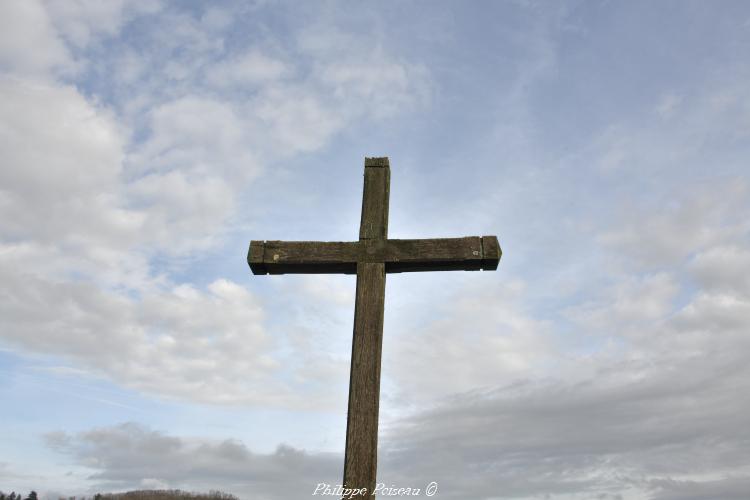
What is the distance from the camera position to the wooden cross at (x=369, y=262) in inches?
227

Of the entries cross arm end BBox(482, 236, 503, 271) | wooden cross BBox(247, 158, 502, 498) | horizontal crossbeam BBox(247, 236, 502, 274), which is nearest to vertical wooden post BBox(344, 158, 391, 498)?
wooden cross BBox(247, 158, 502, 498)

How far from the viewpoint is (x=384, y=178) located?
7043 mm

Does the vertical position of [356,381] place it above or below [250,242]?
below

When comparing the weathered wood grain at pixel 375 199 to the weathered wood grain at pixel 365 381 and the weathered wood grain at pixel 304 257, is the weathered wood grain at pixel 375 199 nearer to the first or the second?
the weathered wood grain at pixel 304 257

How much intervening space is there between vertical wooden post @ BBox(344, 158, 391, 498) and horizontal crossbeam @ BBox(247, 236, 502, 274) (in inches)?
4.3

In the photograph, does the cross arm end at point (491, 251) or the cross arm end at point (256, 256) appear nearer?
the cross arm end at point (491, 251)

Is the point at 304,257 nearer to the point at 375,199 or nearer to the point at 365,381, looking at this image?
the point at 375,199

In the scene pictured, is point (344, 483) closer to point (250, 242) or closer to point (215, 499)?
point (250, 242)

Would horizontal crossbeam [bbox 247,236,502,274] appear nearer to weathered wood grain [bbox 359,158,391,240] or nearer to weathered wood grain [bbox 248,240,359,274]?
weathered wood grain [bbox 248,240,359,274]

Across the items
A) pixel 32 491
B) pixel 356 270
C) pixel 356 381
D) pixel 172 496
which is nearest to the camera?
pixel 356 381

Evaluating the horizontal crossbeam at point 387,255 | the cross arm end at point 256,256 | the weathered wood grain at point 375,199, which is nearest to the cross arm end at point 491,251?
the horizontal crossbeam at point 387,255

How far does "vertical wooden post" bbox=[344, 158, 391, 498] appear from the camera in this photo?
5.59 metres

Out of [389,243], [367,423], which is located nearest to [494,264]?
[389,243]

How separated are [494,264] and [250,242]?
2709 mm
